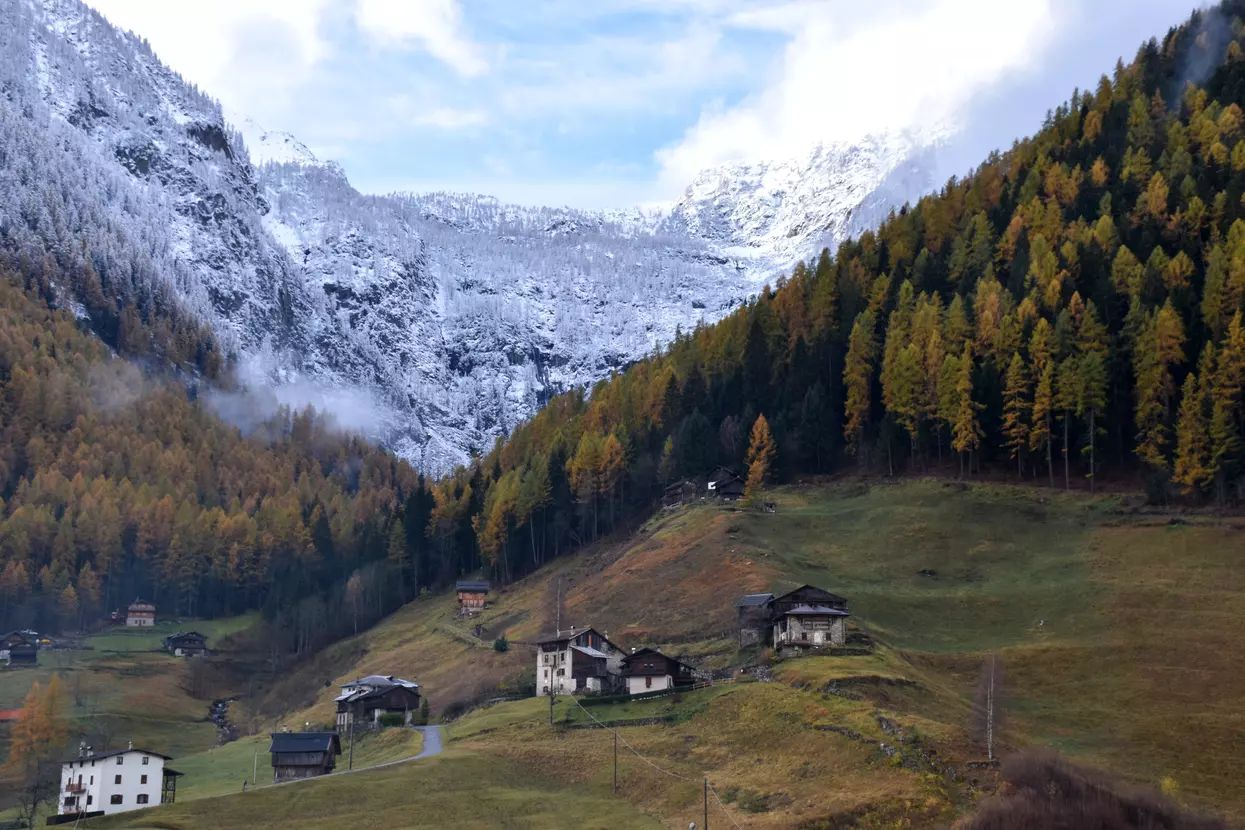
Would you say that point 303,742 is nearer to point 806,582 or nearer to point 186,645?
point 806,582

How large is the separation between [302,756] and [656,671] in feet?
91.4

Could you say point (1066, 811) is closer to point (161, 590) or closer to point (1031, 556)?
point (1031, 556)

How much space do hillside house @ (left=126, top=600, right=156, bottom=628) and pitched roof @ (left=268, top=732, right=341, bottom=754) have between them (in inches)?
3777

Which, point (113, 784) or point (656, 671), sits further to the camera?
point (656, 671)

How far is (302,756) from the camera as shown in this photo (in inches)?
3602

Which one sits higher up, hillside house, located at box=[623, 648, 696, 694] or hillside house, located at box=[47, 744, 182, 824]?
hillside house, located at box=[623, 648, 696, 694]

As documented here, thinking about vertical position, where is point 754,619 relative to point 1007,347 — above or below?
below

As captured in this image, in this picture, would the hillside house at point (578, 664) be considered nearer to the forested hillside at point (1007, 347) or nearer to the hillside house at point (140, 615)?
the forested hillside at point (1007, 347)

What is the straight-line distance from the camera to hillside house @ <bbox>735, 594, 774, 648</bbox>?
93688 mm

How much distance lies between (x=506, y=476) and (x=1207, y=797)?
375 feet

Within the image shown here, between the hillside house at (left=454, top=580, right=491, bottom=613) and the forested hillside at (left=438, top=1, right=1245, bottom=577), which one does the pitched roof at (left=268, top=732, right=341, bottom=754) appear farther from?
the forested hillside at (left=438, top=1, right=1245, bottom=577)

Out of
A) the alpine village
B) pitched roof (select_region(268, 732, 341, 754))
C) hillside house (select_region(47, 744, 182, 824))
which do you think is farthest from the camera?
pitched roof (select_region(268, 732, 341, 754))

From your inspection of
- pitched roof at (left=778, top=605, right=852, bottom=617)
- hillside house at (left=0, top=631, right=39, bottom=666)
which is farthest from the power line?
hillside house at (left=0, top=631, right=39, bottom=666)

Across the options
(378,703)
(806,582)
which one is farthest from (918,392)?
(378,703)
